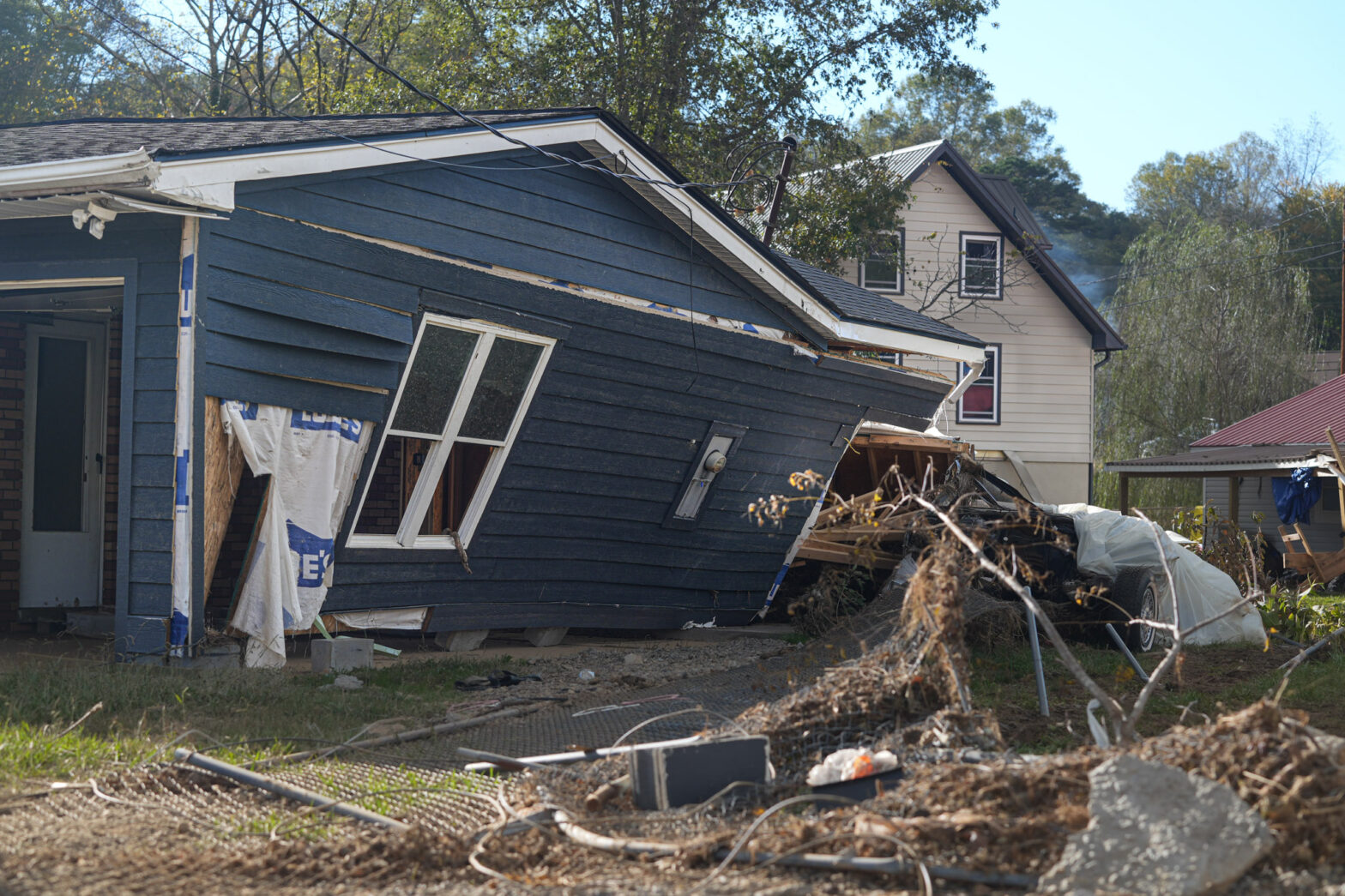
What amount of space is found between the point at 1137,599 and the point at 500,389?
5.81 m

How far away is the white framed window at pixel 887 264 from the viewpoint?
72.0 ft

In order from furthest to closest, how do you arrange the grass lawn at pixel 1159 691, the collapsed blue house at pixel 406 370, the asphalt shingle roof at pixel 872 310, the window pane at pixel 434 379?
the asphalt shingle roof at pixel 872 310, the window pane at pixel 434 379, the collapsed blue house at pixel 406 370, the grass lawn at pixel 1159 691

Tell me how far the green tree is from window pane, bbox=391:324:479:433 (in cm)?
2697

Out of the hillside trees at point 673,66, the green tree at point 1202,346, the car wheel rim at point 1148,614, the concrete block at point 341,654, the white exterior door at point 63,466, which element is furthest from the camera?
the green tree at point 1202,346

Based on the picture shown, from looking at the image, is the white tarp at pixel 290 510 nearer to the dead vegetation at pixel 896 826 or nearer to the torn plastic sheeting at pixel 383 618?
the torn plastic sheeting at pixel 383 618

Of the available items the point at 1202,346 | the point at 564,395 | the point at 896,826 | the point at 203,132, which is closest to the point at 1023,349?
the point at 1202,346

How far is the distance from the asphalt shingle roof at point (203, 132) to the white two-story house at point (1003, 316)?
15.6 meters

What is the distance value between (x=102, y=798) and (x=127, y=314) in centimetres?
353

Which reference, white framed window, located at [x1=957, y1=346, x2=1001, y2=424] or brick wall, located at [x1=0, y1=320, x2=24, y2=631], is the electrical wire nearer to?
brick wall, located at [x1=0, y1=320, x2=24, y2=631]

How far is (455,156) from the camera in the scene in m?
7.85

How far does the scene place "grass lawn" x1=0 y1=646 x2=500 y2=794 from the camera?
4.74m

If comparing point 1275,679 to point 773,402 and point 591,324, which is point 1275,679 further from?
point 591,324

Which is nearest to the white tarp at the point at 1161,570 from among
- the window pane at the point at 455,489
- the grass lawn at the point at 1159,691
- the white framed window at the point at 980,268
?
the grass lawn at the point at 1159,691

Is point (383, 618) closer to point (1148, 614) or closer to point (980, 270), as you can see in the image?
point (1148, 614)
